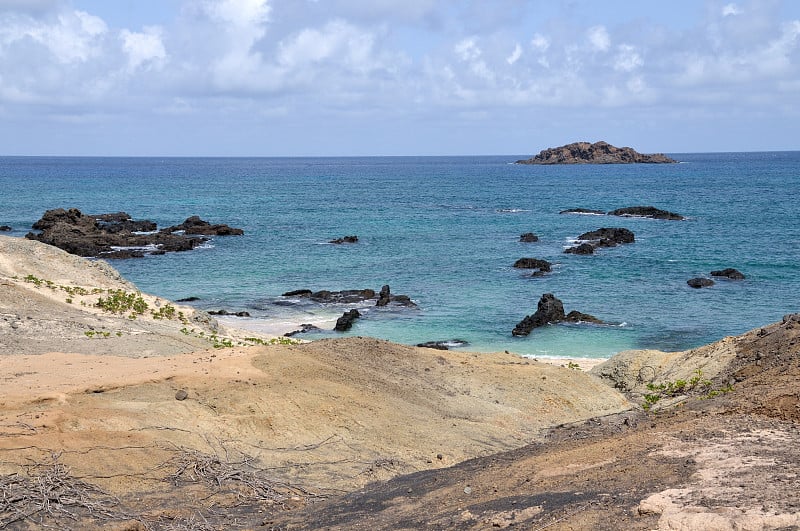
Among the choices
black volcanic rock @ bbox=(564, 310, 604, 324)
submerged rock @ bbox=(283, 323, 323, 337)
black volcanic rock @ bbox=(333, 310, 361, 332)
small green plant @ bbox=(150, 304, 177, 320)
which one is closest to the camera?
small green plant @ bbox=(150, 304, 177, 320)

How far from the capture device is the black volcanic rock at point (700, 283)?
42844 millimetres

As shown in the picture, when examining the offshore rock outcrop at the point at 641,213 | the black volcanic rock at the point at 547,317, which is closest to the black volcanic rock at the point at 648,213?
the offshore rock outcrop at the point at 641,213

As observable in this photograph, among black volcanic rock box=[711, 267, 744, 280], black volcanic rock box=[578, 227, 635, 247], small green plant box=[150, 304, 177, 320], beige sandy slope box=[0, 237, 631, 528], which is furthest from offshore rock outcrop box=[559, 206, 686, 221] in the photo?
beige sandy slope box=[0, 237, 631, 528]

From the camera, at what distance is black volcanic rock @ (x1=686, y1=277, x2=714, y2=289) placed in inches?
1687

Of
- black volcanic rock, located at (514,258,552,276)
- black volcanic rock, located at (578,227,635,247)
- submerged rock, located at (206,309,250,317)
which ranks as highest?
→ black volcanic rock, located at (578,227,635,247)

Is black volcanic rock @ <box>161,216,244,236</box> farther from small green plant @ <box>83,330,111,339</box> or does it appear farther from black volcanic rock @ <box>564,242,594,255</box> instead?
small green plant @ <box>83,330,111,339</box>

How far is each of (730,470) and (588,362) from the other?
18.5 meters

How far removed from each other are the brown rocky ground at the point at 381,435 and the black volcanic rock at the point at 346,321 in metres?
11.3

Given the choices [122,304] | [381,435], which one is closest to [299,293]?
[122,304]

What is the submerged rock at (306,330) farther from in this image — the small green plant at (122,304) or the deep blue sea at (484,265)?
the small green plant at (122,304)

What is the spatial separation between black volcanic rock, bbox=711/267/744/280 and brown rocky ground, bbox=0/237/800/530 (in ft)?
82.7

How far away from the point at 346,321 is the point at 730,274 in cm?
2308

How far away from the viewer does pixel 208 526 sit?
11.3 meters

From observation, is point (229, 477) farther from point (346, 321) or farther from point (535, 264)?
point (535, 264)
